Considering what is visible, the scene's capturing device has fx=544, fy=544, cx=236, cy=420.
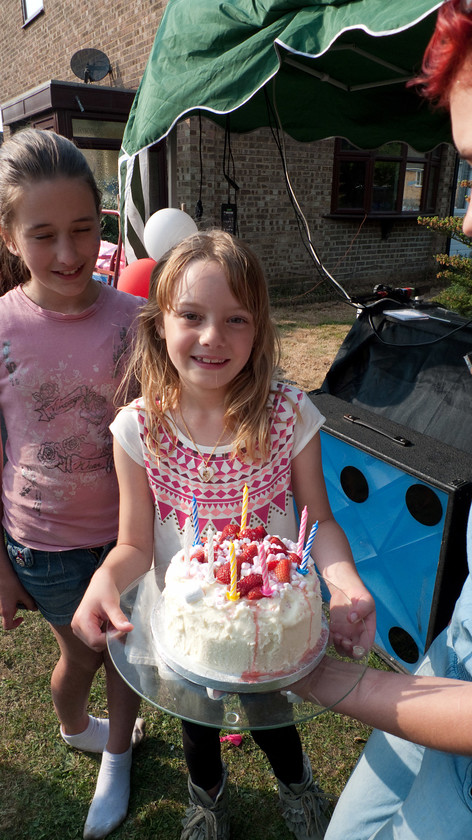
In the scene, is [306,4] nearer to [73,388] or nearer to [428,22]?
[428,22]

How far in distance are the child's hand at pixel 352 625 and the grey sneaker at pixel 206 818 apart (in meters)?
0.90

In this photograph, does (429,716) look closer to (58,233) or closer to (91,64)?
(58,233)

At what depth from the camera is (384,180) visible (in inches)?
434

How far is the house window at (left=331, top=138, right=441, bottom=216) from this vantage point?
34.2 ft

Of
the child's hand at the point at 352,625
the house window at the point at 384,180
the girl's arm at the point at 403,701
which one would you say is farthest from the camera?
the house window at the point at 384,180

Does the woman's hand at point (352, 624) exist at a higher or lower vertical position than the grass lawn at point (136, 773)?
higher

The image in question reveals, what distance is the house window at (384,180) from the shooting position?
34.2ft

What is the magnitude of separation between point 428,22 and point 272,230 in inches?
283

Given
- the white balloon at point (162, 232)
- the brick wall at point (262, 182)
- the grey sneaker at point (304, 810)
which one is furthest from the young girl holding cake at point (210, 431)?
the brick wall at point (262, 182)

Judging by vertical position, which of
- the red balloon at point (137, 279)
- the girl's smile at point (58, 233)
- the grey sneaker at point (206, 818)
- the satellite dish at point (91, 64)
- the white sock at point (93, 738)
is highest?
the satellite dish at point (91, 64)

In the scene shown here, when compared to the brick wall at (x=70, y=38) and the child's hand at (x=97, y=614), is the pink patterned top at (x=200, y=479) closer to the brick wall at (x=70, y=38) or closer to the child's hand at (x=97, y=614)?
the child's hand at (x=97, y=614)

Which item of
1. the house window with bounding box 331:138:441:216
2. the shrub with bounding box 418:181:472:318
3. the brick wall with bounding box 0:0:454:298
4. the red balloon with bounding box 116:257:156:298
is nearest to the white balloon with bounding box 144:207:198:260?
the red balloon with bounding box 116:257:156:298

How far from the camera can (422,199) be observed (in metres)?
11.8

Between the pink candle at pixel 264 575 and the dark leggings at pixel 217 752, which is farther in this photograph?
the dark leggings at pixel 217 752
